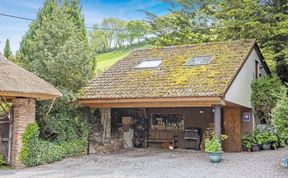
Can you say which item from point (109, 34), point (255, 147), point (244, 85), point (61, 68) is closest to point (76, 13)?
point (61, 68)

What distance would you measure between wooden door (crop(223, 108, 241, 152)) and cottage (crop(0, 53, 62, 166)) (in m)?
8.48

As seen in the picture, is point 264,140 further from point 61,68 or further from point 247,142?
point 61,68

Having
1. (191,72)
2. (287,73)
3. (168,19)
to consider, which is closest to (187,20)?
(168,19)

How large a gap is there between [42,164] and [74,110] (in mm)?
3677

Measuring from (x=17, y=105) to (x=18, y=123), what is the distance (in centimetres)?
62

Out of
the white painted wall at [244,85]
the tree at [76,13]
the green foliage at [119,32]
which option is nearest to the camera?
the white painted wall at [244,85]

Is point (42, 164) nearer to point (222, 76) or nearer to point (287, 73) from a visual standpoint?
point (222, 76)

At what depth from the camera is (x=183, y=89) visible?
47.1ft

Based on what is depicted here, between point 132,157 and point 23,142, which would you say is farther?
point 132,157

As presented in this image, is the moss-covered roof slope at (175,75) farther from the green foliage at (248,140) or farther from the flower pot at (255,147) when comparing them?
the flower pot at (255,147)

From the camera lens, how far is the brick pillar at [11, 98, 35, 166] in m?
12.6

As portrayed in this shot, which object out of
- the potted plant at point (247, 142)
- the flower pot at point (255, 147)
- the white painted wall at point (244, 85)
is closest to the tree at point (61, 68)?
the white painted wall at point (244, 85)

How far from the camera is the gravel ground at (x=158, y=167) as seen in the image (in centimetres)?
1070

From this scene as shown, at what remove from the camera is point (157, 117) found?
19391 mm
